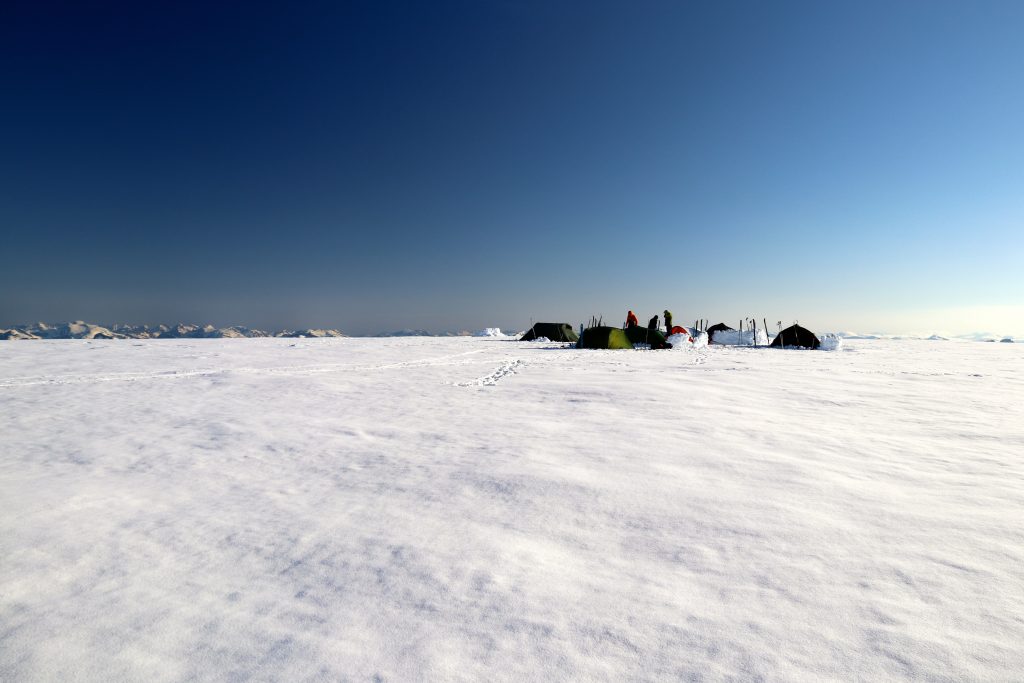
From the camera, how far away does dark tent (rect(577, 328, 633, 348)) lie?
25469 mm

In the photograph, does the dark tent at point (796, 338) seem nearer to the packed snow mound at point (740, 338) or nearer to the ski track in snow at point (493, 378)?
the packed snow mound at point (740, 338)

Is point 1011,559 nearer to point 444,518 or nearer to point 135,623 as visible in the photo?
point 444,518

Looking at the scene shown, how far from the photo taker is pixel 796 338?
30891 mm

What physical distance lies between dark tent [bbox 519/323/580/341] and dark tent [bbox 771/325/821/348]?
14.5 metres

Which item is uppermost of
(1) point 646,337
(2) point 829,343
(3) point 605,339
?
(1) point 646,337

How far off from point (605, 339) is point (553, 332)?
494 inches

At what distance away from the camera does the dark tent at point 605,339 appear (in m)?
25.5

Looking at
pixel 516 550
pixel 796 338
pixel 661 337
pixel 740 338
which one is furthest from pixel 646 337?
pixel 516 550

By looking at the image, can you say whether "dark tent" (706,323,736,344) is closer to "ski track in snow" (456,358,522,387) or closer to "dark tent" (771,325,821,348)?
"dark tent" (771,325,821,348)

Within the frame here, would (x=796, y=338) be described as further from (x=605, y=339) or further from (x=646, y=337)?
(x=605, y=339)

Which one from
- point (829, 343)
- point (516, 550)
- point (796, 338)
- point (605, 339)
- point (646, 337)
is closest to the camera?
point (516, 550)

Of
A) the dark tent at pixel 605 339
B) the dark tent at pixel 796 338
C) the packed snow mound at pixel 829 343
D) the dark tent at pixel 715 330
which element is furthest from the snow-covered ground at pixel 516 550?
the dark tent at pixel 715 330

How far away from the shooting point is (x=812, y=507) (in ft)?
11.1

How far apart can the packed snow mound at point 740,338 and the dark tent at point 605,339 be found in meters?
15.0
